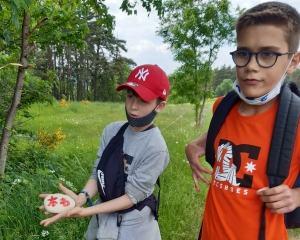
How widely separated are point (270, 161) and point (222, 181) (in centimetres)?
26

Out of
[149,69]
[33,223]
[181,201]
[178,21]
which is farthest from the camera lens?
[178,21]

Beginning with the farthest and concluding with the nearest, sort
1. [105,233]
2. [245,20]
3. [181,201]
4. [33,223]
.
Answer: [181,201] < [33,223] < [105,233] < [245,20]

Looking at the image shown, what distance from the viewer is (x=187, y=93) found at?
9.66m

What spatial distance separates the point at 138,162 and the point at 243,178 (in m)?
0.59

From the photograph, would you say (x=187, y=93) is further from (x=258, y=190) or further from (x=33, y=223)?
(x=258, y=190)

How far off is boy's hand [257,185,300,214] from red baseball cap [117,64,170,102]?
2.60 ft

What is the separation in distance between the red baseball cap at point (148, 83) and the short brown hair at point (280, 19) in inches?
22.3

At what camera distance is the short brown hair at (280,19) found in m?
1.13

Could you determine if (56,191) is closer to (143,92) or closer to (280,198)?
(143,92)

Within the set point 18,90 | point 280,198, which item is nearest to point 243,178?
point 280,198

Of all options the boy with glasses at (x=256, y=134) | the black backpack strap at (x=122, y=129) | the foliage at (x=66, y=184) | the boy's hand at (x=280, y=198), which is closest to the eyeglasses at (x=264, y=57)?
the boy with glasses at (x=256, y=134)

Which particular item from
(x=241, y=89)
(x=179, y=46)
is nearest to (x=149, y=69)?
(x=241, y=89)

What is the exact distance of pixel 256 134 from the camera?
1200 millimetres

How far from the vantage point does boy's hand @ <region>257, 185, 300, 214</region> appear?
1.03 metres
